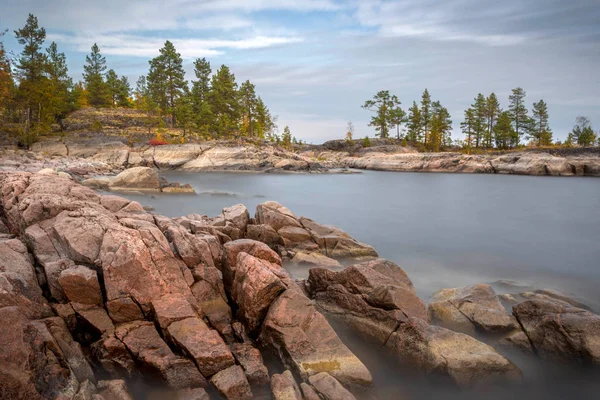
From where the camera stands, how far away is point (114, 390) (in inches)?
237

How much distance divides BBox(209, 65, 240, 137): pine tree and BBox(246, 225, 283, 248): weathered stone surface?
202 feet

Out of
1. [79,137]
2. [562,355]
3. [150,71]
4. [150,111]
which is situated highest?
[150,71]

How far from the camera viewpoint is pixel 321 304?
31.5ft

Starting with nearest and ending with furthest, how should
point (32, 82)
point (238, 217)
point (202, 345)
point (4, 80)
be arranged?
point (202, 345) → point (238, 217) → point (4, 80) → point (32, 82)

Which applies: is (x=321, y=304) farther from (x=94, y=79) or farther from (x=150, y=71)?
(x=94, y=79)

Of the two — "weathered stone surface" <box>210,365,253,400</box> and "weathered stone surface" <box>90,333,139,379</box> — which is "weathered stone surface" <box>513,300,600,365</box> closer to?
"weathered stone surface" <box>210,365,253,400</box>

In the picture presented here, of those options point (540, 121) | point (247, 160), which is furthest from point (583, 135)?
point (247, 160)

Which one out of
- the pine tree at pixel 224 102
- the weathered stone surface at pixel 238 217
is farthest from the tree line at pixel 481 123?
the weathered stone surface at pixel 238 217

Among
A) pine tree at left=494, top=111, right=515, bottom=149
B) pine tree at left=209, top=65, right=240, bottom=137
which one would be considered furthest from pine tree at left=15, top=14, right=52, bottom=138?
pine tree at left=494, top=111, right=515, bottom=149

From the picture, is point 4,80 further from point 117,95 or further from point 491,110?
point 491,110

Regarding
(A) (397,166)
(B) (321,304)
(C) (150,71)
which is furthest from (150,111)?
(B) (321,304)

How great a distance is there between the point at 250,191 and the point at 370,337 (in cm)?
3123

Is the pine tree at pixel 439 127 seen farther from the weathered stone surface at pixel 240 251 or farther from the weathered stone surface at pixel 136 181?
the weathered stone surface at pixel 240 251

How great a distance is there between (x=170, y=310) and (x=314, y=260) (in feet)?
22.6
